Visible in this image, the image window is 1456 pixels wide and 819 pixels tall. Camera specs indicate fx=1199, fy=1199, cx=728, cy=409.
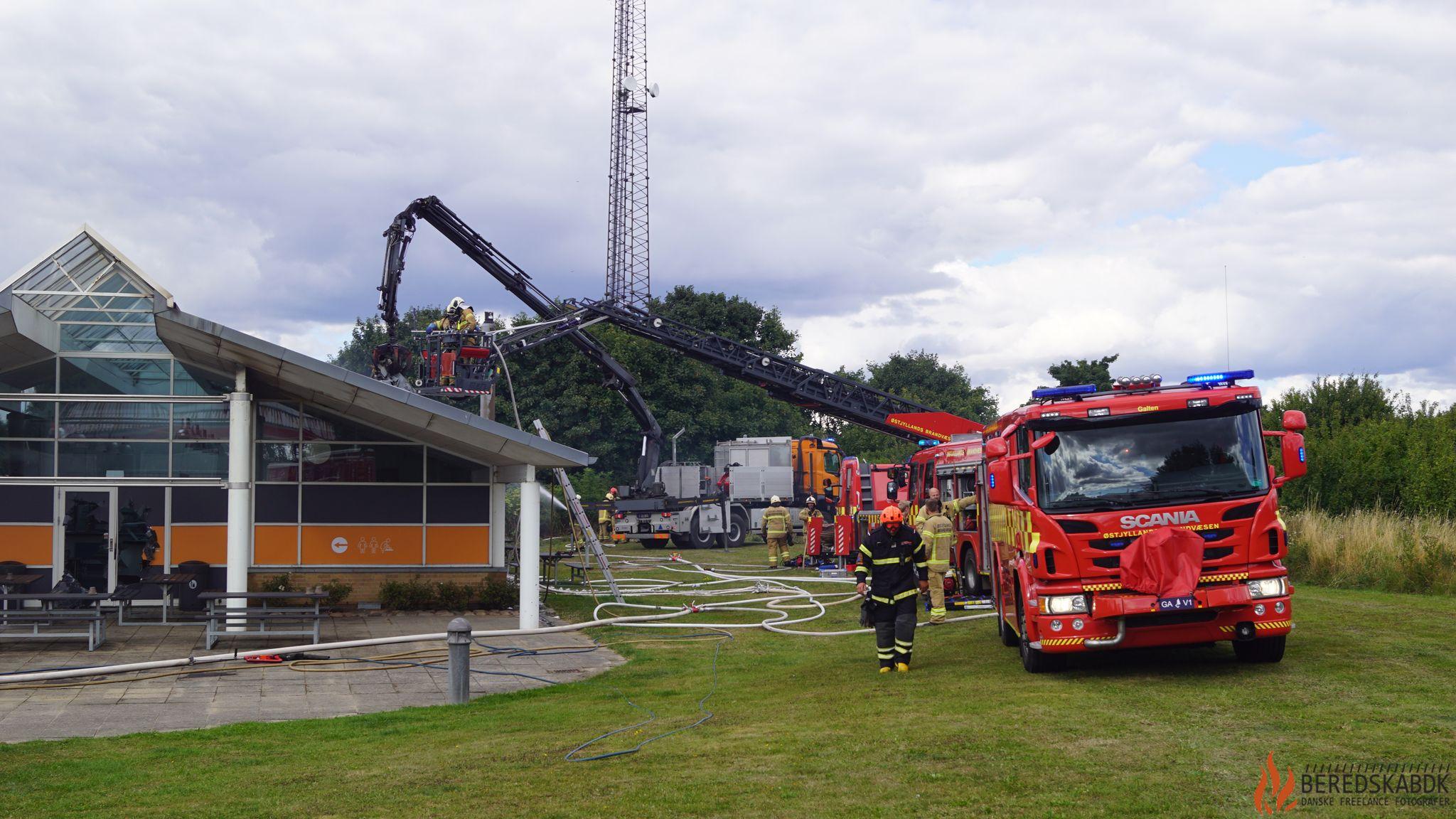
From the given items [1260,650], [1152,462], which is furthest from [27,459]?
[1260,650]

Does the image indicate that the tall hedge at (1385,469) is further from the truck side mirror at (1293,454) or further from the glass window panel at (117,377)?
the glass window panel at (117,377)

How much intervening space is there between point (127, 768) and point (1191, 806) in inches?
258

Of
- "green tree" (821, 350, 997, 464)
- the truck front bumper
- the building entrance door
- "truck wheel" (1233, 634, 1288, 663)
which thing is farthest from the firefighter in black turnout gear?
"green tree" (821, 350, 997, 464)

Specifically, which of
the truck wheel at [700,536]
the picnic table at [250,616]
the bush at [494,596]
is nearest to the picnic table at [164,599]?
the picnic table at [250,616]

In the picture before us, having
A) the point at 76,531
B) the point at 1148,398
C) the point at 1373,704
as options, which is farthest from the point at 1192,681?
the point at 76,531

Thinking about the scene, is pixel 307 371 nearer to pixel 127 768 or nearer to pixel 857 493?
pixel 127 768

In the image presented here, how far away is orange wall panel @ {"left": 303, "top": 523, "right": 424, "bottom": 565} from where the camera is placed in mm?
17875

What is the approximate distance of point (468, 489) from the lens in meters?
18.3

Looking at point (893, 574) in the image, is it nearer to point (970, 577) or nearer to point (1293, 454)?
point (1293, 454)

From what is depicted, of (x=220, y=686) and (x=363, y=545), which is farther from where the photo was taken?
(x=363, y=545)

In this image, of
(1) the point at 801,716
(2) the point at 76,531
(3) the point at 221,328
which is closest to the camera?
(1) the point at 801,716

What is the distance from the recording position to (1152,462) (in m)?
9.86

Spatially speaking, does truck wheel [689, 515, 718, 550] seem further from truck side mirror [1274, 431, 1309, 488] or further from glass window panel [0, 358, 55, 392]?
truck side mirror [1274, 431, 1309, 488]

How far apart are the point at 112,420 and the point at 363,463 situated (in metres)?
3.52
